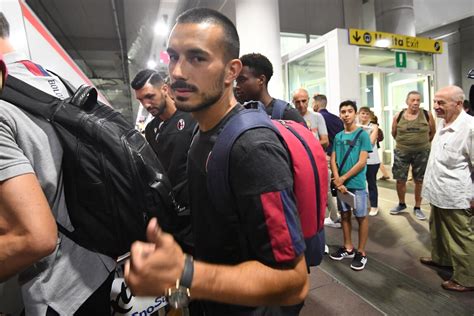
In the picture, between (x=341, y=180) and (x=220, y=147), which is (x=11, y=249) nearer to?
(x=220, y=147)

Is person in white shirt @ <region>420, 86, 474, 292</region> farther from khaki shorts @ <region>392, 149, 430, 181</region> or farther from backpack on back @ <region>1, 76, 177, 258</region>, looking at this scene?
backpack on back @ <region>1, 76, 177, 258</region>

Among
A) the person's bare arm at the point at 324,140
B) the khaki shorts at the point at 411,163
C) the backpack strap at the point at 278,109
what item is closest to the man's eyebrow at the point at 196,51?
the backpack strap at the point at 278,109

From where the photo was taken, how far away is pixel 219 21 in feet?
3.10

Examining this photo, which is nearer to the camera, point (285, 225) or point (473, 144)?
point (285, 225)

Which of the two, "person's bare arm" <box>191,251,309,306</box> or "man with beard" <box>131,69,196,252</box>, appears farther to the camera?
"man with beard" <box>131,69,196,252</box>

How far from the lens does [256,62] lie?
2357mm

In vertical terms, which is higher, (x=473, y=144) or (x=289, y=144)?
(x=289, y=144)

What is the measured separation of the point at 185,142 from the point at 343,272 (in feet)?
6.93

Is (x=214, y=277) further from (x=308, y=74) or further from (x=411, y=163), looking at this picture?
(x=308, y=74)

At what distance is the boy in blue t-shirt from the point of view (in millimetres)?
3037

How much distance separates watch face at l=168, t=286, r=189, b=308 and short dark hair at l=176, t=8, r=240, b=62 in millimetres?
664

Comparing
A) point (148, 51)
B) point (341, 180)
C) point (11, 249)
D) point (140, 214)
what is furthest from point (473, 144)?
point (148, 51)

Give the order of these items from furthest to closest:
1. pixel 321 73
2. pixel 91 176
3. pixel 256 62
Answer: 1. pixel 321 73
2. pixel 256 62
3. pixel 91 176

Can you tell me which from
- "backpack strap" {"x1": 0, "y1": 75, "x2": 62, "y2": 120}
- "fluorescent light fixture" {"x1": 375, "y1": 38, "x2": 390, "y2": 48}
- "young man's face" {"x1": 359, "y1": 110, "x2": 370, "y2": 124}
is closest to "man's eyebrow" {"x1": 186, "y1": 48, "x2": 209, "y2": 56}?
"backpack strap" {"x1": 0, "y1": 75, "x2": 62, "y2": 120}
